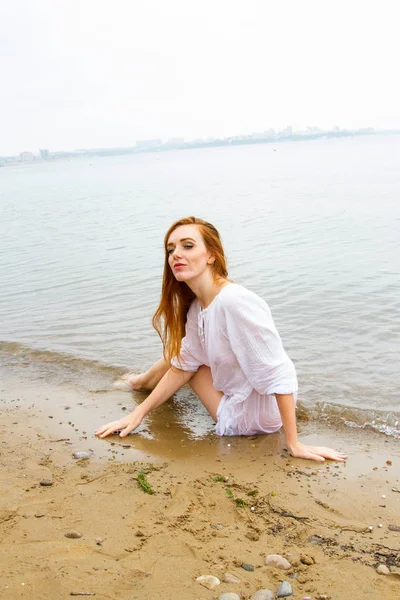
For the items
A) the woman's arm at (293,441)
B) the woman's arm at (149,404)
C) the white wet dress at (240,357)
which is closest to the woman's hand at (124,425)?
the woman's arm at (149,404)

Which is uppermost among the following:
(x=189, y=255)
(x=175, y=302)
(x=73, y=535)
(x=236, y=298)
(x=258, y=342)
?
(x=189, y=255)

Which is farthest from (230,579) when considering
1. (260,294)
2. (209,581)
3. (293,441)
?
(260,294)

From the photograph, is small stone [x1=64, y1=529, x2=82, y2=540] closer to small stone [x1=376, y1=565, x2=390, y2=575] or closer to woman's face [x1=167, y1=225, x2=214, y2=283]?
small stone [x1=376, y1=565, x2=390, y2=575]

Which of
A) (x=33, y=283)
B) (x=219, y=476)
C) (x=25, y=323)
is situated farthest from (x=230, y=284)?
(x=33, y=283)

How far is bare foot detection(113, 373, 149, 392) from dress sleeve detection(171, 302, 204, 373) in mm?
1124

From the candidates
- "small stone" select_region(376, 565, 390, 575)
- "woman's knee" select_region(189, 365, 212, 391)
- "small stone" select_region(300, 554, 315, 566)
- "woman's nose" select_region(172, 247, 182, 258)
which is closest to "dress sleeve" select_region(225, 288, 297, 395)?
"woman's nose" select_region(172, 247, 182, 258)

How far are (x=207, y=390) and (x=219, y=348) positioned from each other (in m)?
0.62

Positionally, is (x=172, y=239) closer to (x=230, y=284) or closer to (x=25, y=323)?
(x=230, y=284)

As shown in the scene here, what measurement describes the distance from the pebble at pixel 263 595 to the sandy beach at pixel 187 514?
0.04m

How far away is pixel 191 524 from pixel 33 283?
9.91 m

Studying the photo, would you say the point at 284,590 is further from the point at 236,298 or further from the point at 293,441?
the point at 236,298

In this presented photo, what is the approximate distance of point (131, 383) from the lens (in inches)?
248

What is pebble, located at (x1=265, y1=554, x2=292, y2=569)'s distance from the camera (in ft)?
10.4

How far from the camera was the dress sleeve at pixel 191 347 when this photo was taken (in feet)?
16.6
